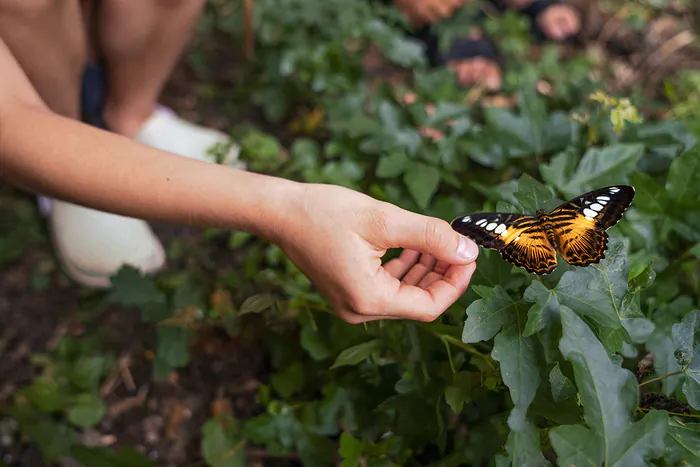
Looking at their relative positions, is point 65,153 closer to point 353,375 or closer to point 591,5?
point 353,375

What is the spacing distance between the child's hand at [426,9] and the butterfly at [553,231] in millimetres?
1708

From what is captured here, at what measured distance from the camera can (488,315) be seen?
0.91 meters

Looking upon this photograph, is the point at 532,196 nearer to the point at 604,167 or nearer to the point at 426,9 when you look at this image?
the point at 604,167

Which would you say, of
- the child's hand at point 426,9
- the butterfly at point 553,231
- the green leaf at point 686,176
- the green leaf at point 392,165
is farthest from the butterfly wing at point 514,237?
the child's hand at point 426,9

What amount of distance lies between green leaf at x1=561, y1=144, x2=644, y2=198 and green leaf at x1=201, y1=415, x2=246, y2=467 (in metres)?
1.00

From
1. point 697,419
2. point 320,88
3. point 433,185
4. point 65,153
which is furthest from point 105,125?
point 697,419

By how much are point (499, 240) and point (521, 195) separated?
0.39ft

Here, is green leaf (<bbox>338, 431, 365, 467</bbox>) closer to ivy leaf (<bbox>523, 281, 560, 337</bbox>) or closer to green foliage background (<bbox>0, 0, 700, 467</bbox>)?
green foliage background (<bbox>0, 0, 700, 467</bbox>)

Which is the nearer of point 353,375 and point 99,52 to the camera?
point 353,375

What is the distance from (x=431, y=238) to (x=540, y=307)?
201mm

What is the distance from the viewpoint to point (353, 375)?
1.32 meters

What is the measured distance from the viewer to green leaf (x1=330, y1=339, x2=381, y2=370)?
1.09 metres

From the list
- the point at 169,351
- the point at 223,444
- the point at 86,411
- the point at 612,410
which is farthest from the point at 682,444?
the point at 86,411

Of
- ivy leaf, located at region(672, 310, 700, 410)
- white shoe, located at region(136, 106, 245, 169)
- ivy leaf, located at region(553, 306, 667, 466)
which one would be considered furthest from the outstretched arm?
white shoe, located at region(136, 106, 245, 169)
